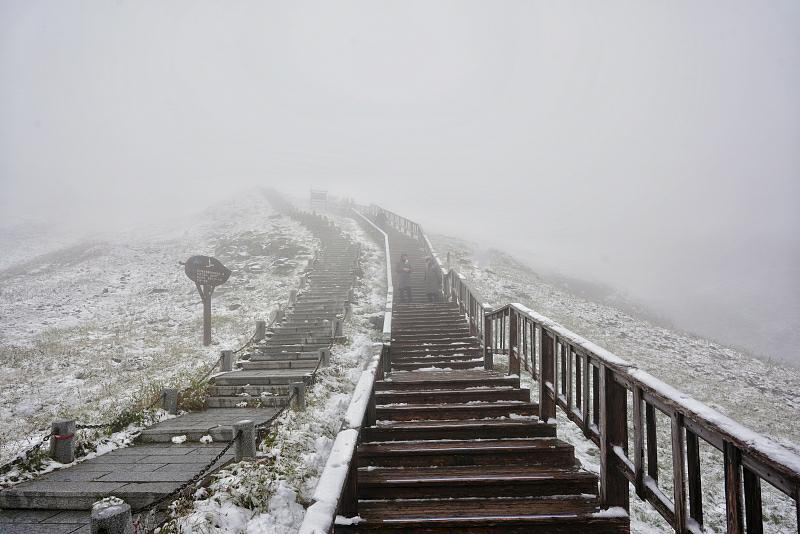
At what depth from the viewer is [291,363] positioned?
11.4 metres

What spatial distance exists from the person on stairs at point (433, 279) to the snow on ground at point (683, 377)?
8.94 feet

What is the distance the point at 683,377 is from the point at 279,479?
15.1 m

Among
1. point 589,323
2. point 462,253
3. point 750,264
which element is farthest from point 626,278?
point 589,323

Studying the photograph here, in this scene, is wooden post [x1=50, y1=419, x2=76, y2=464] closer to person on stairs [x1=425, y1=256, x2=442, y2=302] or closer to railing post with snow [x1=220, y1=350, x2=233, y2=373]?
railing post with snow [x1=220, y1=350, x2=233, y2=373]

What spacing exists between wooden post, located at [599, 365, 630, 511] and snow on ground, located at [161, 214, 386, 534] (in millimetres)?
3506

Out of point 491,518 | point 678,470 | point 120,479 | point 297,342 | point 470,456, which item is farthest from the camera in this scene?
point 297,342

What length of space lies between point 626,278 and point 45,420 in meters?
47.6

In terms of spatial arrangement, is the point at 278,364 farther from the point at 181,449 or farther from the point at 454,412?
the point at 454,412

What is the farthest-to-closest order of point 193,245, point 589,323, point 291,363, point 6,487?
1. point 193,245
2. point 589,323
3. point 291,363
4. point 6,487

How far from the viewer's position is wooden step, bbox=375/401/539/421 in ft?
19.5

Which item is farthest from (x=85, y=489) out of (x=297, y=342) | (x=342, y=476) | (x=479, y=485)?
(x=297, y=342)

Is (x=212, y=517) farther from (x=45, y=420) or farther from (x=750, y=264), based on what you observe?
(x=750, y=264)

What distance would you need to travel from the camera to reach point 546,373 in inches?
226

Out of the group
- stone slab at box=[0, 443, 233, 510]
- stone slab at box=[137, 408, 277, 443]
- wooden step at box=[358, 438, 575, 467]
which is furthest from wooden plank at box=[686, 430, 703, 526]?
stone slab at box=[137, 408, 277, 443]
